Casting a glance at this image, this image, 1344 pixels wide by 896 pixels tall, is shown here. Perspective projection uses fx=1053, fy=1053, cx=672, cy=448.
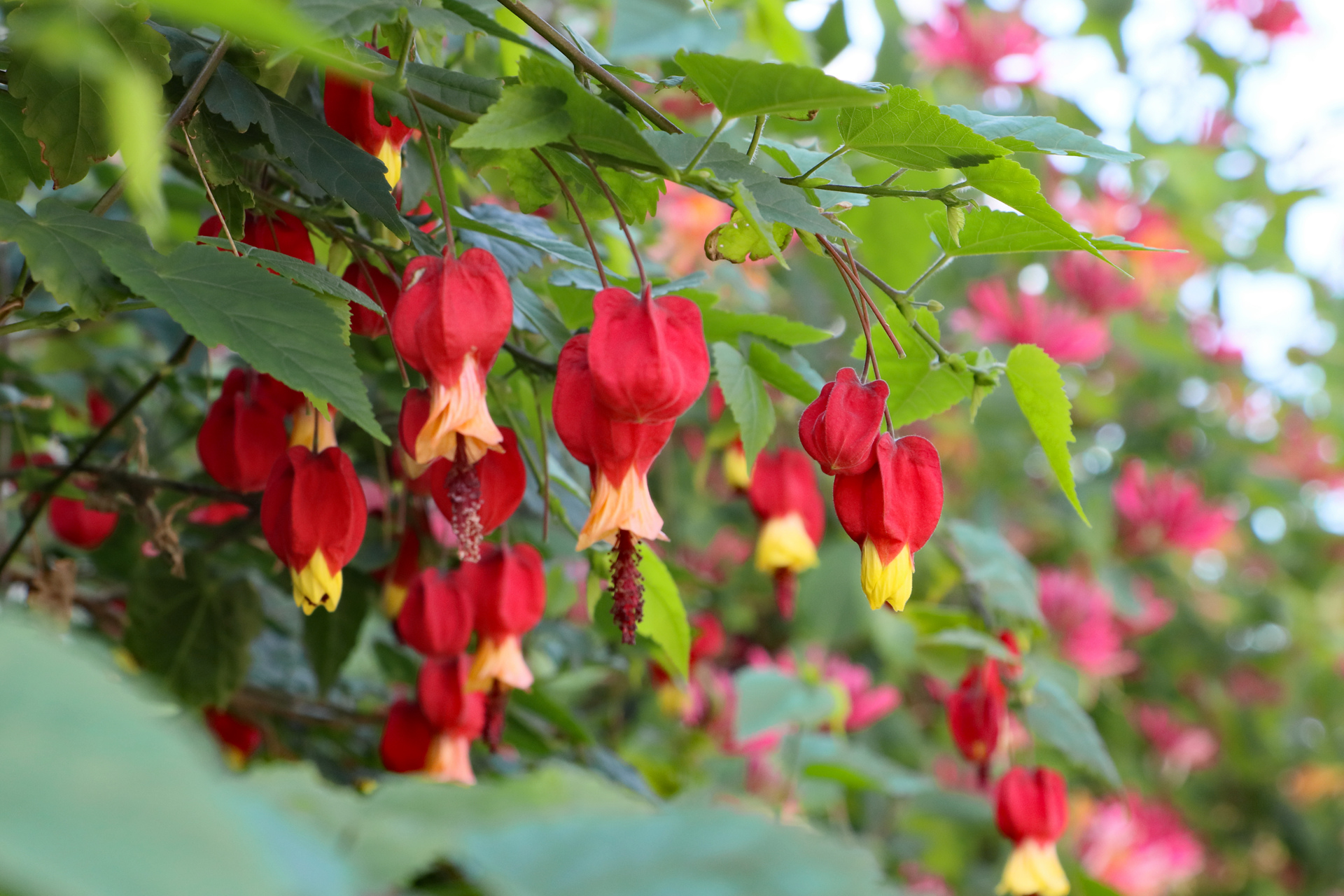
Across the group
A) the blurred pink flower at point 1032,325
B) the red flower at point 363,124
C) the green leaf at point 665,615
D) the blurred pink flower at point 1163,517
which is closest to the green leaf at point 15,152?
the red flower at point 363,124

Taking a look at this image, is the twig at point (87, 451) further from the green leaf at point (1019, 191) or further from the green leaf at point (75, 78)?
the green leaf at point (1019, 191)

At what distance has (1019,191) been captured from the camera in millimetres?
397

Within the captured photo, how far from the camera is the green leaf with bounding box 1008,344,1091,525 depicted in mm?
460

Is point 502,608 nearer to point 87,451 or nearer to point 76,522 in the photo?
point 87,451

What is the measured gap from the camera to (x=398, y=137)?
1.59 feet

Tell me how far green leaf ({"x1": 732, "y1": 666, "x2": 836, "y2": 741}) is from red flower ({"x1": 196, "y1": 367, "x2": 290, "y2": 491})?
1.80 feet

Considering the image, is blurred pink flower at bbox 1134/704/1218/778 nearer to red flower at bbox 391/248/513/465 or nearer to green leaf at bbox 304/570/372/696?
green leaf at bbox 304/570/372/696

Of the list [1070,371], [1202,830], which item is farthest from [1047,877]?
[1202,830]

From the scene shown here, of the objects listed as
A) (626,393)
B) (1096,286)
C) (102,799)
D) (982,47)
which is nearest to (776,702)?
(626,393)

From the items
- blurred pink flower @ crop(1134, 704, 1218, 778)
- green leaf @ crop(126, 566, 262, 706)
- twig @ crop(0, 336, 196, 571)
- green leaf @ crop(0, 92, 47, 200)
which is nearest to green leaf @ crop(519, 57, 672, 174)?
green leaf @ crop(0, 92, 47, 200)

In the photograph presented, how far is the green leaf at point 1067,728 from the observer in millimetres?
836

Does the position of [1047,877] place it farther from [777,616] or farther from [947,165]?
[777,616]

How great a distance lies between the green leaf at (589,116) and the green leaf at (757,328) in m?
0.14

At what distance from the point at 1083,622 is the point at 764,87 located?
1403 mm
